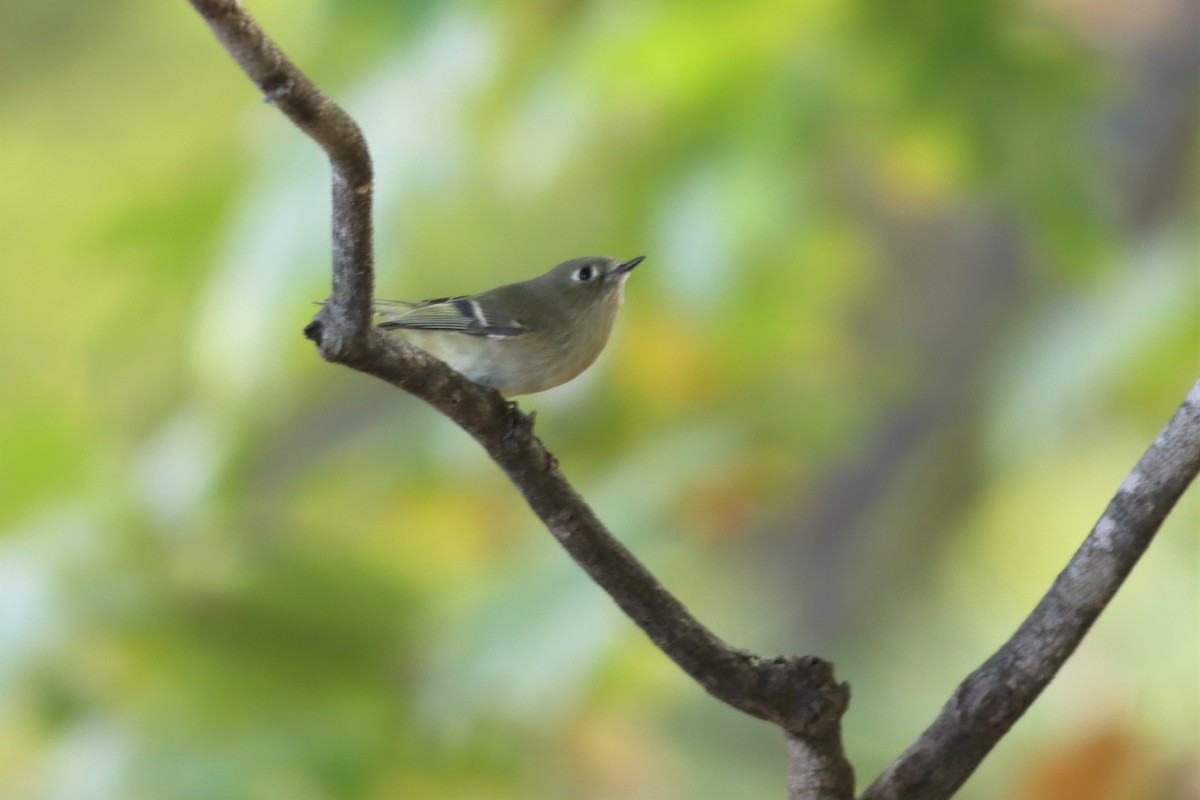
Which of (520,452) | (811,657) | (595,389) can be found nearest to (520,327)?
(520,452)

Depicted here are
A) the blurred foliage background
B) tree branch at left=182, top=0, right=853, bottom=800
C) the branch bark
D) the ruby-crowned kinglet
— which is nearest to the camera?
tree branch at left=182, top=0, right=853, bottom=800

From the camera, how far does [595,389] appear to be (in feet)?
9.31

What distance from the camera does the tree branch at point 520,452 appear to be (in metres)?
0.79

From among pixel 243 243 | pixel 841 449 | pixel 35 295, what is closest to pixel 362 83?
pixel 243 243

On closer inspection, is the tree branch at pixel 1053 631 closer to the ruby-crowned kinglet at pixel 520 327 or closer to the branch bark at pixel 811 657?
the branch bark at pixel 811 657

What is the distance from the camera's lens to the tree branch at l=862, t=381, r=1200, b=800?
1132 mm

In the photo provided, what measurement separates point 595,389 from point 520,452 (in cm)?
176

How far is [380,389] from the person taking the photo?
12.5ft

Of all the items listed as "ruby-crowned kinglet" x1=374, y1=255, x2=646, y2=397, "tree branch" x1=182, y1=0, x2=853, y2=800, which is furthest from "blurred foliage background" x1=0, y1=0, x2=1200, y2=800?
"tree branch" x1=182, y1=0, x2=853, y2=800

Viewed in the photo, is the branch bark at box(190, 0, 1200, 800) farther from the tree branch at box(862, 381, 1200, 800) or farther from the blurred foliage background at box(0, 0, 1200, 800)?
the blurred foliage background at box(0, 0, 1200, 800)

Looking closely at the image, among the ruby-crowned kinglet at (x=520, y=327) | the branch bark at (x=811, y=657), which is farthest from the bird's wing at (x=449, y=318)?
the branch bark at (x=811, y=657)

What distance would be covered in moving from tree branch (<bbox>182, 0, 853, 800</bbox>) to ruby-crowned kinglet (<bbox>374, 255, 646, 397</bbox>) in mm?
279

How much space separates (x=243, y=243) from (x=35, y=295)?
1.77 m

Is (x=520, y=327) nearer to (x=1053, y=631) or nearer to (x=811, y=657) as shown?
(x=811, y=657)
